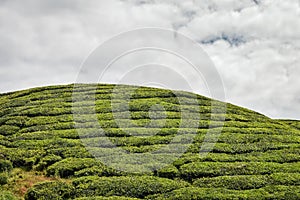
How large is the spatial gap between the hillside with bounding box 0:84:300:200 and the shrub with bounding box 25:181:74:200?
0.20 feet

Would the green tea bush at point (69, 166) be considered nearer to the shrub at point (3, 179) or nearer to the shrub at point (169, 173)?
the shrub at point (3, 179)

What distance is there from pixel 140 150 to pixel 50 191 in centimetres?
961

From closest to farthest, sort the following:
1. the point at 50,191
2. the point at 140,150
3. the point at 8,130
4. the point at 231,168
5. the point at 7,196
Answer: the point at 7,196 < the point at 50,191 < the point at 231,168 < the point at 140,150 < the point at 8,130

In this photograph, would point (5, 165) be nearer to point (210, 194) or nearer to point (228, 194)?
point (210, 194)

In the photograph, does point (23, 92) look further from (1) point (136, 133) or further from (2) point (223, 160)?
(2) point (223, 160)

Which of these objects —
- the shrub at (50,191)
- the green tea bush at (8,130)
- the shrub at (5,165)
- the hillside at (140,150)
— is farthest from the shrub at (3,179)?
the green tea bush at (8,130)

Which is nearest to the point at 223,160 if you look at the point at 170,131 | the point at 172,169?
the point at 172,169

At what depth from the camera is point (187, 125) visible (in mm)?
41625

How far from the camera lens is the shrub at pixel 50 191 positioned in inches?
1065

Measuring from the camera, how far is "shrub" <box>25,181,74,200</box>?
27.1 metres

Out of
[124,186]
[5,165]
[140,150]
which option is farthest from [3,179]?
[140,150]

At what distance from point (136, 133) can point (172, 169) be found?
7989 mm

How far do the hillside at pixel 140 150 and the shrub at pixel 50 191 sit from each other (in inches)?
2.4

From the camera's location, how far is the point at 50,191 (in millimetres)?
27609
